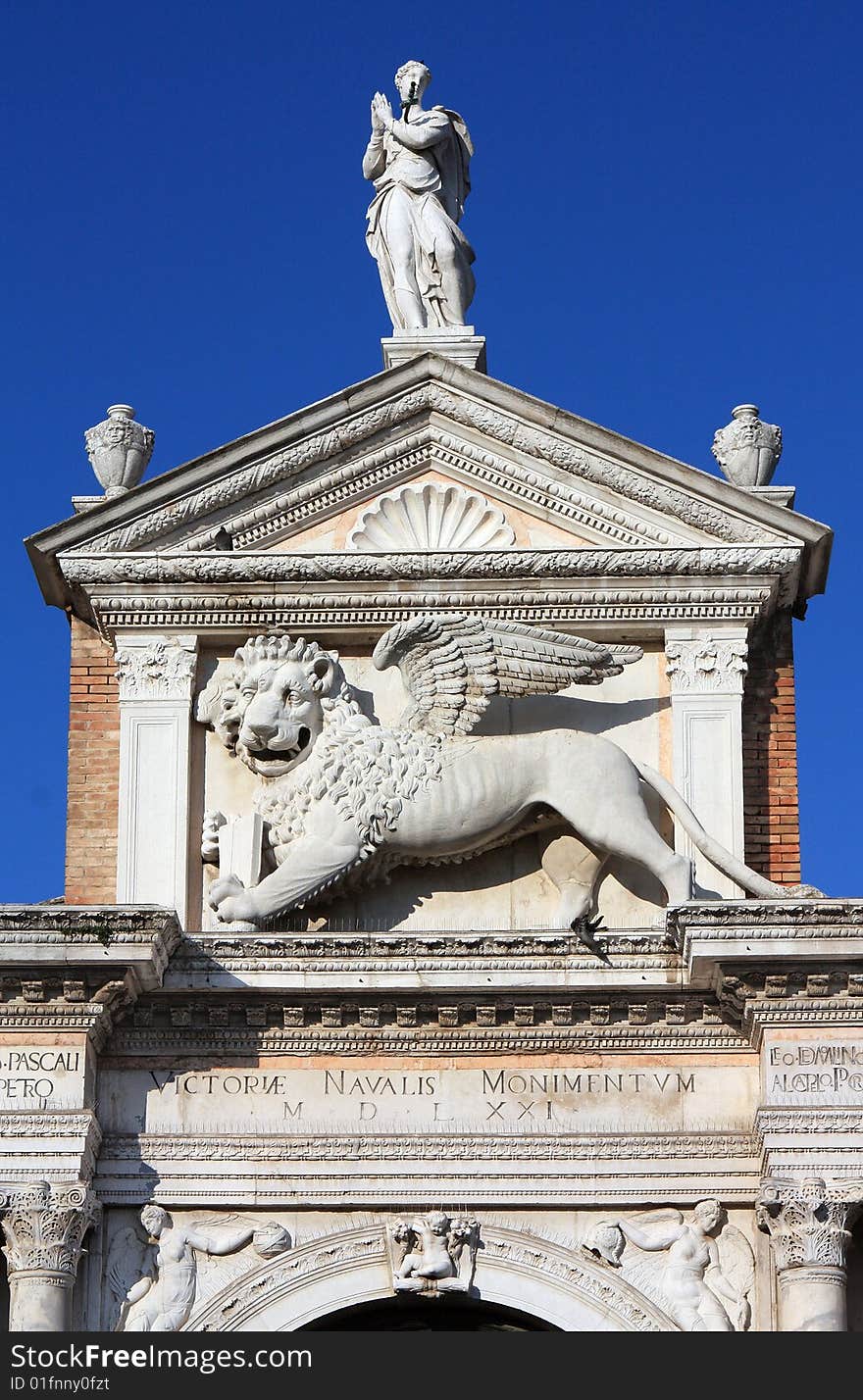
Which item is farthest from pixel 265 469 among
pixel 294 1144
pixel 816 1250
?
pixel 816 1250

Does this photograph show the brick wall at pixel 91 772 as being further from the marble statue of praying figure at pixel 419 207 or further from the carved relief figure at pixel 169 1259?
the marble statue of praying figure at pixel 419 207

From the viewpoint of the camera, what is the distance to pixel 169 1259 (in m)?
17.0

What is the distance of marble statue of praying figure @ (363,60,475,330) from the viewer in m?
19.7

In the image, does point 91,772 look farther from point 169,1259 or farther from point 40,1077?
point 169,1259

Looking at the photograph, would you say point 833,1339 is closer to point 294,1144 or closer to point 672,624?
point 294,1144

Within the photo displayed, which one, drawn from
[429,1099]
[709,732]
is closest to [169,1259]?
[429,1099]

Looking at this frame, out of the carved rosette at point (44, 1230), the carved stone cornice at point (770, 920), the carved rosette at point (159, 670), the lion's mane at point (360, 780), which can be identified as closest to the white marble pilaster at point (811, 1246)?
the carved stone cornice at point (770, 920)

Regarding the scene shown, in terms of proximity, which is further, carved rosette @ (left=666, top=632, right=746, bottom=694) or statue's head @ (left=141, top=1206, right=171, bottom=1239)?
carved rosette @ (left=666, top=632, right=746, bottom=694)

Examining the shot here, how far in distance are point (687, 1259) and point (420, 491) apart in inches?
189

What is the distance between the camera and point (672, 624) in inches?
727

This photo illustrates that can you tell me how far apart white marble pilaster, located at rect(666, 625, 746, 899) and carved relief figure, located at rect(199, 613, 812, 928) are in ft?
0.79

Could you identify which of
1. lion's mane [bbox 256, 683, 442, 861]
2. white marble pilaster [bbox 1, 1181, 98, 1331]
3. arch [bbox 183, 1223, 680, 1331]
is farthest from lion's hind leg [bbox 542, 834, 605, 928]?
white marble pilaster [bbox 1, 1181, 98, 1331]

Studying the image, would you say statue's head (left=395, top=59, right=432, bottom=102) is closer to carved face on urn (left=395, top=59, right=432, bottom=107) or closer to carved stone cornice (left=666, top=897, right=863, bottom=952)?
carved face on urn (left=395, top=59, right=432, bottom=107)

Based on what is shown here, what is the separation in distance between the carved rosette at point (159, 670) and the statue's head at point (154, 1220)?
2.98m
